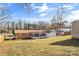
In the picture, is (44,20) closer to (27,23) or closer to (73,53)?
(27,23)

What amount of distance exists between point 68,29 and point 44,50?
12.9 inches

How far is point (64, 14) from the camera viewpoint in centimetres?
285

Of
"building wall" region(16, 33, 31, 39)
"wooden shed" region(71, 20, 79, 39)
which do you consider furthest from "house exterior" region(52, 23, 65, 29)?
"building wall" region(16, 33, 31, 39)

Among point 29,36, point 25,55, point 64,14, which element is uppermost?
point 64,14

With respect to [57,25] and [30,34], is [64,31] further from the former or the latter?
[30,34]

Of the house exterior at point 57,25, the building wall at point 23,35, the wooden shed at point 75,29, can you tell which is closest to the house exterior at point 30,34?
the building wall at point 23,35

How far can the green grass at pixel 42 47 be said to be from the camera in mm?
2822

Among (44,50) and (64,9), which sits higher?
(64,9)

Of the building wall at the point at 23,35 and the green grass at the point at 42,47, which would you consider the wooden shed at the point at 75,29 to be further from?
the building wall at the point at 23,35

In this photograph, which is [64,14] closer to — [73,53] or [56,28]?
[56,28]

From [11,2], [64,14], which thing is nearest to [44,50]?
[64,14]

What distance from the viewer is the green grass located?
2.82 meters

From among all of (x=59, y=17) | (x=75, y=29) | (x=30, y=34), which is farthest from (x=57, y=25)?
(x=30, y=34)

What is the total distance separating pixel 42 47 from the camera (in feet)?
9.33
